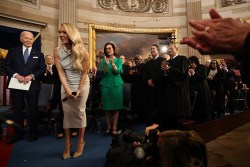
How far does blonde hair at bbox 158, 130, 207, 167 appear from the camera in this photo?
168cm

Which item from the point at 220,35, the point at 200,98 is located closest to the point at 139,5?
the point at 200,98

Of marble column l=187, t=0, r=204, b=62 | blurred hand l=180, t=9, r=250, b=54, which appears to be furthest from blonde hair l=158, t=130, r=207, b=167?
marble column l=187, t=0, r=204, b=62

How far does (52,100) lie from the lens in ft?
15.0

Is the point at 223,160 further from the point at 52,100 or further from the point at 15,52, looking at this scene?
the point at 15,52

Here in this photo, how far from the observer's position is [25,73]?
4012 millimetres

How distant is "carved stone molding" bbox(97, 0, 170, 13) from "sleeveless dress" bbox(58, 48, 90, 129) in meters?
8.87

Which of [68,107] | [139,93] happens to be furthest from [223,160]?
[139,93]

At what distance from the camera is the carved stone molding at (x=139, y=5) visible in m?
11.6

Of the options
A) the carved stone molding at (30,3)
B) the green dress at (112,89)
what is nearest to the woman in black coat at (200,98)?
the green dress at (112,89)

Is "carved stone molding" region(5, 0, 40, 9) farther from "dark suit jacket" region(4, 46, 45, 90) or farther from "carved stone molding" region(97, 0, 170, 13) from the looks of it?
"dark suit jacket" region(4, 46, 45, 90)

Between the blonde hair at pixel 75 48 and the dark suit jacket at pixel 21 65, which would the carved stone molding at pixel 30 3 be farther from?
the blonde hair at pixel 75 48

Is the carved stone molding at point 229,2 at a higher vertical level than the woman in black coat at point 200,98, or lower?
higher

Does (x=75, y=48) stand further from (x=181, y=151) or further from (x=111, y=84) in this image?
(x=181, y=151)

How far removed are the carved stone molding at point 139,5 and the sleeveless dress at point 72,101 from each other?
29.1ft
